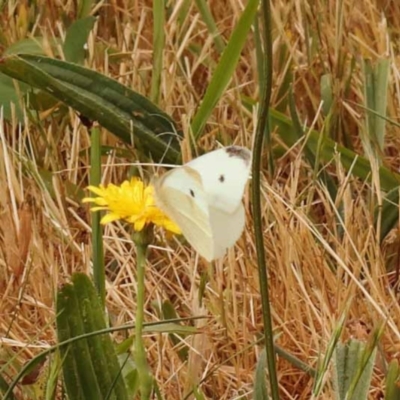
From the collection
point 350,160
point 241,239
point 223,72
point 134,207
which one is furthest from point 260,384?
point 350,160

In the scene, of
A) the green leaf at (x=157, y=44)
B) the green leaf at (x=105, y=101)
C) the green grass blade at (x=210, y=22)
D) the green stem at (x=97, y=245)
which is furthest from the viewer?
the green grass blade at (x=210, y=22)

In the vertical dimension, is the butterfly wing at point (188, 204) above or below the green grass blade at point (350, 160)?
above

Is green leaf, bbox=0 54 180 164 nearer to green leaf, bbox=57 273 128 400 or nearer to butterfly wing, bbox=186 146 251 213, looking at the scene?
green leaf, bbox=57 273 128 400

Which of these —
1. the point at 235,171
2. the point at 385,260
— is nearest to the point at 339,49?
the point at 385,260

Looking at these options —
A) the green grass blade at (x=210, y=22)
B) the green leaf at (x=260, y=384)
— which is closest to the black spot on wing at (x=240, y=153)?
the green leaf at (x=260, y=384)

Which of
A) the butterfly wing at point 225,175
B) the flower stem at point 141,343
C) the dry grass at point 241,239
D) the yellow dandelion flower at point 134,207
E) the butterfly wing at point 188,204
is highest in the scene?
the butterfly wing at point 225,175

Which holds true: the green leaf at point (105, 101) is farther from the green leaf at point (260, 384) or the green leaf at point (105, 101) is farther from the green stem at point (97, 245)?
the green leaf at point (260, 384)

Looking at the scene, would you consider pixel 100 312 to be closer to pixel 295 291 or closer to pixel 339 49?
pixel 295 291
